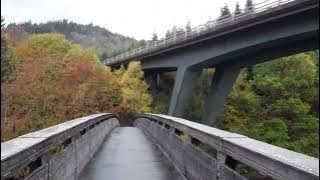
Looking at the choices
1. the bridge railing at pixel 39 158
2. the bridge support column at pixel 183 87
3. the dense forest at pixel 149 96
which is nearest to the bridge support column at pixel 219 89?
the bridge support column at pixel 183 87

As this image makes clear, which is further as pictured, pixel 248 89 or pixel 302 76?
pixel 248 89

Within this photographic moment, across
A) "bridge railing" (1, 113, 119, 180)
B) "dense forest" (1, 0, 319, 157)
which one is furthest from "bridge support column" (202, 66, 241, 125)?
"bridge railing" (1, 113, 119, 180)

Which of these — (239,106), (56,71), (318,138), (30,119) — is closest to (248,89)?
(239,106)

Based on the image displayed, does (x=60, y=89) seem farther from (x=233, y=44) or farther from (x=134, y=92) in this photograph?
(x=134, y=92)

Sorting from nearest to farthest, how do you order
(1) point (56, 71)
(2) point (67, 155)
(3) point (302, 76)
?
1. (2) point (67, 155)
2. (1) point (56, 71)
3. (3) point (302, 76)

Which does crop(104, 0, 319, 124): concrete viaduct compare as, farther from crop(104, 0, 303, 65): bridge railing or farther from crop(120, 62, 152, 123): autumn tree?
crop(120, 62, 152, 123): autumn tree

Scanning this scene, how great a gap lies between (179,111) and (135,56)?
21935 millimetres

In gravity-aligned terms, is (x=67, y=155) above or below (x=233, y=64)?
below

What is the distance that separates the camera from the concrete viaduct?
33781 millimetres

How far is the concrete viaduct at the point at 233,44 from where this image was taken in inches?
1330

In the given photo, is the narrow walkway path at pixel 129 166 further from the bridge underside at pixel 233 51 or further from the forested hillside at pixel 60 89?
the bridge underside at pixel 233 51

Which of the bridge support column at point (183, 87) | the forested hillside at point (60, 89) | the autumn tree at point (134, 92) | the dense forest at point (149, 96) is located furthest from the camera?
the autumn tree at point (134, 92)

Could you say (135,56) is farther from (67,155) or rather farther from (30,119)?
(67,155)

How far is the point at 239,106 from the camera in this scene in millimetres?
63938
